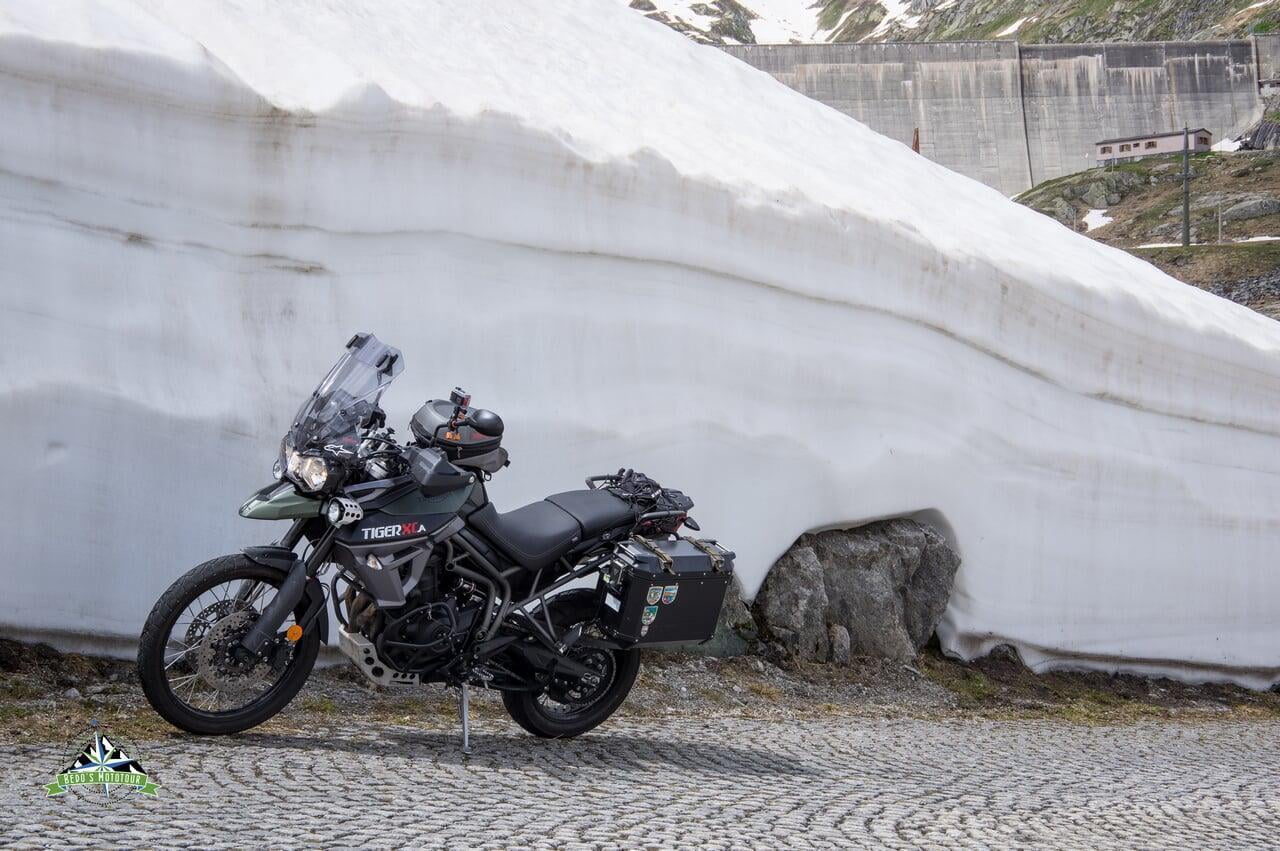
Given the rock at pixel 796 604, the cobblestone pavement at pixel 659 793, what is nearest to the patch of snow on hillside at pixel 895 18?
the rock at pixel 796 604

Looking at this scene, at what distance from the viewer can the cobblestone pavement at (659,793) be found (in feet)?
12.7

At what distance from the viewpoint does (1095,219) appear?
5972 centimetres

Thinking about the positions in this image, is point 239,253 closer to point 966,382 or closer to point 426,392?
point 426,392

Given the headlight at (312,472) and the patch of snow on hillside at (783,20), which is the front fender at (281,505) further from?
the patch of snow on hillside at (783,20)

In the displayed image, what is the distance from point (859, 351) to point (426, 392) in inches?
116

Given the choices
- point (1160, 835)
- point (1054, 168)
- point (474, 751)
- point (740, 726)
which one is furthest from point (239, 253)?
point (1054, 168)

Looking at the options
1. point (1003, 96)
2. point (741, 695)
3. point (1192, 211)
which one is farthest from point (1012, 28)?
point (741, 695)

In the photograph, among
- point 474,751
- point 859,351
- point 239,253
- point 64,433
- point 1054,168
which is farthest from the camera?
point 1054,168

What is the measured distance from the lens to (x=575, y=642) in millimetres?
5609

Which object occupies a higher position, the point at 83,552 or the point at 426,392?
the point at 426,392

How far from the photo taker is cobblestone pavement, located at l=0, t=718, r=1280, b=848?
3.88 m

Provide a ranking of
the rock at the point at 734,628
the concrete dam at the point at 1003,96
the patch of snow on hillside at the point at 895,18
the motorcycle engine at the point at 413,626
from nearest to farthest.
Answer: the motorcycle engine at the point at 413,626
the rock at the point at 734,628
the concrete dam at the point at 1003,96
the patch of snow on hillside at the point at 895,18

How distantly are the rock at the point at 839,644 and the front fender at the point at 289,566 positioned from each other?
149 inches

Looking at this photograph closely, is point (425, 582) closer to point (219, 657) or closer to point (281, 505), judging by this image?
point (281, 505)
